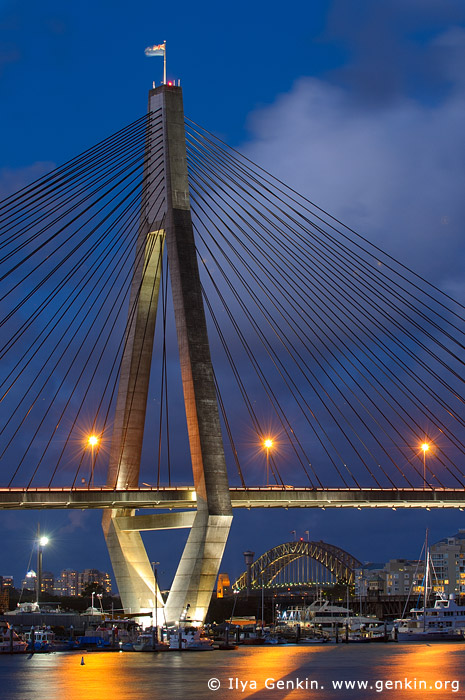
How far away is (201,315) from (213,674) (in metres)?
21.6

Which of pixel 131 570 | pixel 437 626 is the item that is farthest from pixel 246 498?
pixel 437 626

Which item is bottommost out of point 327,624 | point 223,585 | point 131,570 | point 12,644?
point 12,644

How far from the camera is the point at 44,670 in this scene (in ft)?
182

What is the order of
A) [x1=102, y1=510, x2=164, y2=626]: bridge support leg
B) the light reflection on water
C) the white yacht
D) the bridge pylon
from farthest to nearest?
the white yacht
[x1=102, y1=510, x2=164, y2=626]: bridge support leg
the bridge pylon
the light reflection on water

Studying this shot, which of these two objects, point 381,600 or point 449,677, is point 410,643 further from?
point 381,600

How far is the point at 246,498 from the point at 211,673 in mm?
19273

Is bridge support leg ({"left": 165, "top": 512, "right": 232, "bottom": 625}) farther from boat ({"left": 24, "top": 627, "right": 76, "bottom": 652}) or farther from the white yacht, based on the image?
the white yacht

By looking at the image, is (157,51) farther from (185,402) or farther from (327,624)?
(327,624)

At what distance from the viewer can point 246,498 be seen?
68.2 metres

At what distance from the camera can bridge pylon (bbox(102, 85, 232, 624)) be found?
201 feet

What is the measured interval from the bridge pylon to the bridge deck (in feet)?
5.47

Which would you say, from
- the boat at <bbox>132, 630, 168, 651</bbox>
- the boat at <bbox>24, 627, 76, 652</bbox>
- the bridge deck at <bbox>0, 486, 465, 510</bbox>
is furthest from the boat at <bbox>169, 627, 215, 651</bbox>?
the boat at <bbox>24, 627, 76, 652</bbox>

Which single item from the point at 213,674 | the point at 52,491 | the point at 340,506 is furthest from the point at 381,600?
the point at 213,674

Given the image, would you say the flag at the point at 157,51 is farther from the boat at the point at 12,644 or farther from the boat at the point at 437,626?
the boat at the point at 437,626
